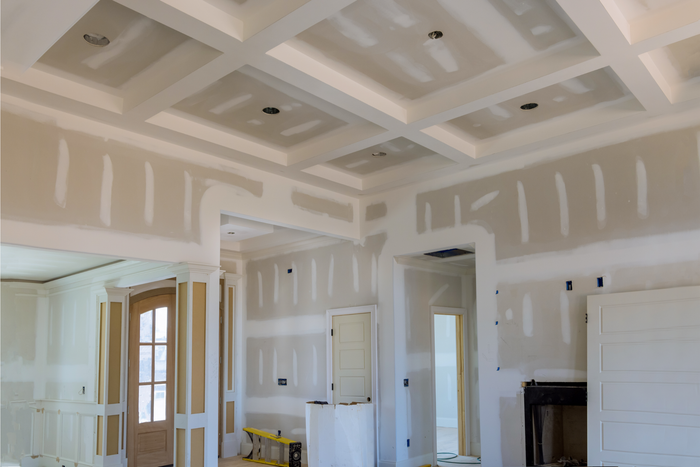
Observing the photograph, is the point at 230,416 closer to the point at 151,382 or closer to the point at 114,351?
the point at 151,382

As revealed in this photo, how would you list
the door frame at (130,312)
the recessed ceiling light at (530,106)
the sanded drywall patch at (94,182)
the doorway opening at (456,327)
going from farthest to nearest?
1. the door frame at (130,312)
2. the doorway opening at (456,327)
3. the recessed ceiling light at (530,106)
4. the sanded drywall patch at (94,182)

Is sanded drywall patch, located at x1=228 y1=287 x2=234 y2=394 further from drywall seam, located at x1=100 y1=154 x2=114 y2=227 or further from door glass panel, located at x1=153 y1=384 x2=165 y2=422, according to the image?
drywall seam, located at x1=100 y1=154 x2=114 y2=227

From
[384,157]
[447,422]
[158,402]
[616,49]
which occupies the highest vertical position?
[616,49]

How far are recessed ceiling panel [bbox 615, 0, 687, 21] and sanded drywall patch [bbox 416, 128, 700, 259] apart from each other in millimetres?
1639

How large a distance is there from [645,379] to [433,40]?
355cm

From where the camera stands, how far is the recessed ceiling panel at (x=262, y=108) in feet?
16.3

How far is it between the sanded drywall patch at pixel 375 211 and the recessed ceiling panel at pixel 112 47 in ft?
12.5

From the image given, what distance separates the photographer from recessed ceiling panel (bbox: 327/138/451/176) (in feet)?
21.3

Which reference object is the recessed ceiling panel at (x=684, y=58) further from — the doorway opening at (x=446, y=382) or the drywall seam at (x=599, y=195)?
the doorway opening at (x=446, y=382)

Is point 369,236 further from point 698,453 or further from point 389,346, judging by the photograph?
point 698,453

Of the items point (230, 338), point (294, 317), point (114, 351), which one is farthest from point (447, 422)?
point (114, 351)

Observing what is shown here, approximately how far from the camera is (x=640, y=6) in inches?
159

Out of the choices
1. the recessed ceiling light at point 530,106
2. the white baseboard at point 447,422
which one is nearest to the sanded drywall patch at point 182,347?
the recessed ceiling light at point 530,106

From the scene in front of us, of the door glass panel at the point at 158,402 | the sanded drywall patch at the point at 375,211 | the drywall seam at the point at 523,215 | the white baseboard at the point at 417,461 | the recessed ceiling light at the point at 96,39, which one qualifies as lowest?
the white baseboard at the point at 417,461
